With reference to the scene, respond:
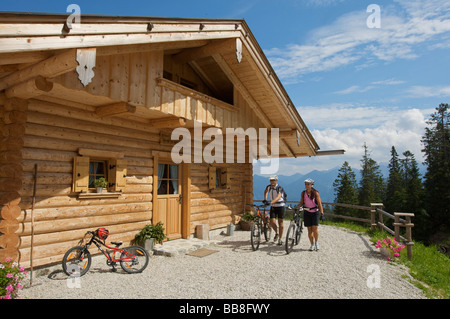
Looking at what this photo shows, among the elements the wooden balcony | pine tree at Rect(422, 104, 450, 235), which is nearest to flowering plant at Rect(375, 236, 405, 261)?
the wooden balcony

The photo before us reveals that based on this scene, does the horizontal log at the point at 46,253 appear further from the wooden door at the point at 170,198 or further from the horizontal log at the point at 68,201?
the wooden door at the point at 170,198

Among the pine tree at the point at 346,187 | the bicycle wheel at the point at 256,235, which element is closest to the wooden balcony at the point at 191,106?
the bicycle wheel at the point at 256,235

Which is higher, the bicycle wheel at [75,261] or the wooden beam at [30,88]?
the wooden beam at [30,88]

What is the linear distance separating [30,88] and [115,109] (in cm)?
171

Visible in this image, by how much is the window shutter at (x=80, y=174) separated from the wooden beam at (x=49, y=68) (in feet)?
6.31

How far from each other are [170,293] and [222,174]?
6.74m

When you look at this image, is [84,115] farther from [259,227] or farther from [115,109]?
[259,227]

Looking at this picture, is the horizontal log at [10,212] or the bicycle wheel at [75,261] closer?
the horizontal log at [10,212]

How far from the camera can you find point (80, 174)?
20.6 ft

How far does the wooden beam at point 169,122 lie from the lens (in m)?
7.40

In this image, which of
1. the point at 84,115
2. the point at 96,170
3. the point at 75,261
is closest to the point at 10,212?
the point at 75,261

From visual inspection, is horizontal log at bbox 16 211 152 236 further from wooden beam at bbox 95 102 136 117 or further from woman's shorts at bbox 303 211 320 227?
woman's shorts at bbox 303 211 320 227
